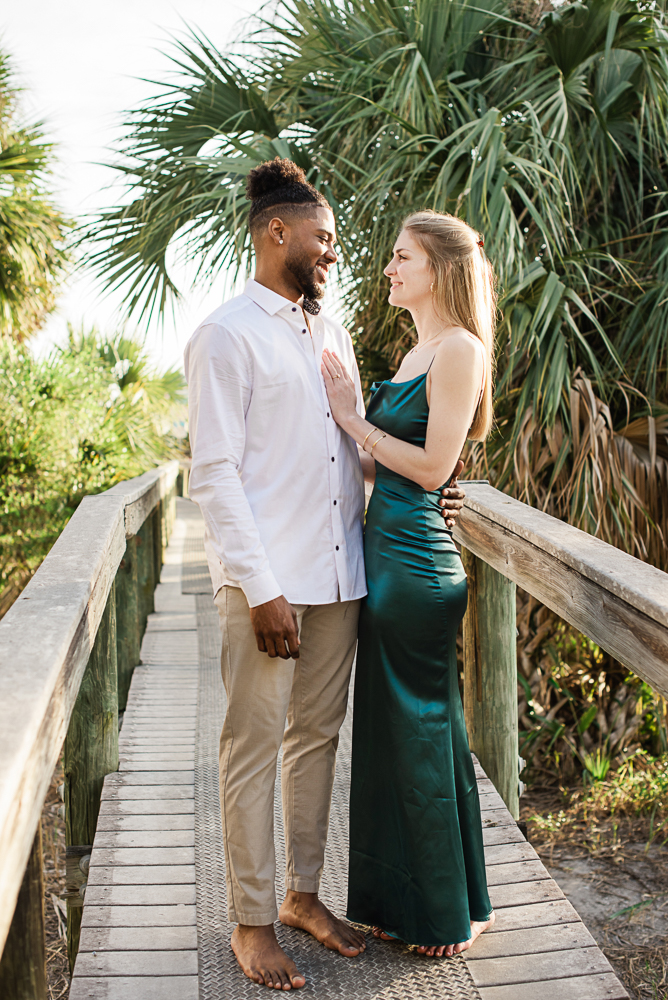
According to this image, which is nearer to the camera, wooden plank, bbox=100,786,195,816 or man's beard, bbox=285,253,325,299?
man's beard, bbox=285,253,325,299

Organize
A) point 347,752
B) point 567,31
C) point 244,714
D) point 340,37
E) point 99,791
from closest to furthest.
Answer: point 244,714 < point 99,791 < point 347,752 < point 567,31 < point 340,37

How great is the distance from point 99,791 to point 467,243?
1876 mm

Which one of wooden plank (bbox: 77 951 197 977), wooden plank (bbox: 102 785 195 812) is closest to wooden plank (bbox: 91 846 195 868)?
wooden plank (bbox: 102 785 195 812)

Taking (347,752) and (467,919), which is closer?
(467,919)

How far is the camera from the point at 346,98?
4.40 meters

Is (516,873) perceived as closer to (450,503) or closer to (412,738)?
(412,738)

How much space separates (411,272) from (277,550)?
2.24ft

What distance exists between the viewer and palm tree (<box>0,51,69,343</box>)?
24.6ft

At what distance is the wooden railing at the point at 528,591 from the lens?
139cm

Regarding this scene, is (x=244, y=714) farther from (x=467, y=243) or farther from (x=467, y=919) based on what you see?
(x=467, y=243)

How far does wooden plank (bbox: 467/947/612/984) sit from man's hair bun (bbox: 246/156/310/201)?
1.71 metres

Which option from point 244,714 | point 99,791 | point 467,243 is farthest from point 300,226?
point 99,791

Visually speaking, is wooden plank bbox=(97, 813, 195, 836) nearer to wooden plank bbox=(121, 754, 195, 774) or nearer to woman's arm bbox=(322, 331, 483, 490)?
wooden plank bbox=(121, 754, 195, 774)

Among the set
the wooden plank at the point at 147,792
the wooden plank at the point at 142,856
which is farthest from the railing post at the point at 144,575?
the wooden plank at the point at 142,856
